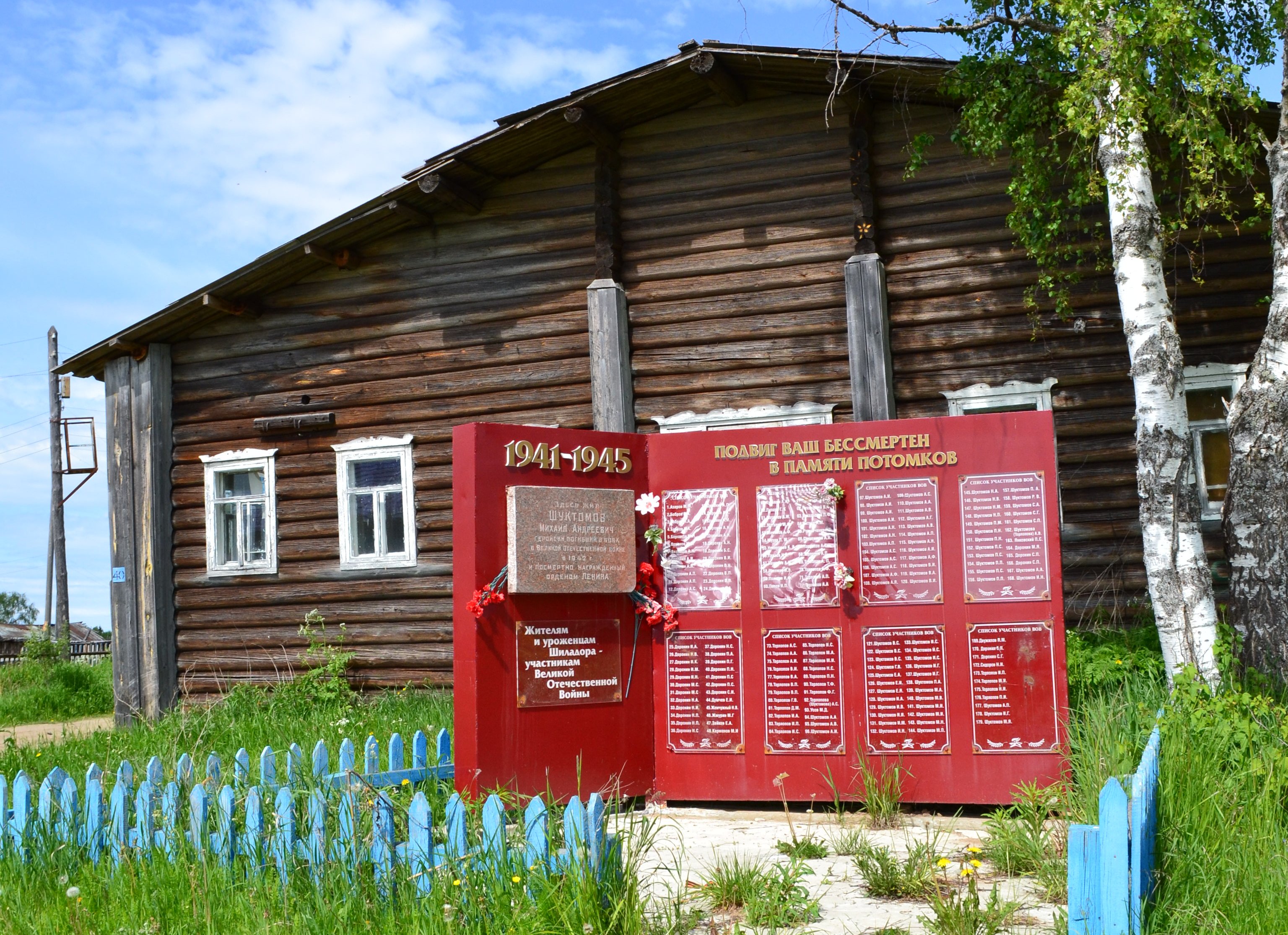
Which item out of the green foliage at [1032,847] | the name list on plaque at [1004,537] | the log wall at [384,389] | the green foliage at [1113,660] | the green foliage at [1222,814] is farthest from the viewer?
the log wall at [384,389]

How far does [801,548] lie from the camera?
22.1 ft

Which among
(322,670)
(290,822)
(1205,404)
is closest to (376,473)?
(322,670)

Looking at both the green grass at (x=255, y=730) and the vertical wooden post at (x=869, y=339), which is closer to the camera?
the green grass at (x=255, y=730)

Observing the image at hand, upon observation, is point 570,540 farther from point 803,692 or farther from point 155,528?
point 155,528

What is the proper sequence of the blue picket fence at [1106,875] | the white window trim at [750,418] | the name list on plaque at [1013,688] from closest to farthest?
the blue picket fence at [1106,875] → the name list on plaque at [1013,688] → the white window trim at [750,418]

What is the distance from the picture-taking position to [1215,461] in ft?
30.4

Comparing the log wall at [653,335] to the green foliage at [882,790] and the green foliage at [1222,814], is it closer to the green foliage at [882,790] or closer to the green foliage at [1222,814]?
the green foliage at [882,790]

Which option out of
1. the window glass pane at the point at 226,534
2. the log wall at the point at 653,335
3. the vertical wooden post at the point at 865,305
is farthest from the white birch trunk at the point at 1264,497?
the window glass pane at the point at 226,534

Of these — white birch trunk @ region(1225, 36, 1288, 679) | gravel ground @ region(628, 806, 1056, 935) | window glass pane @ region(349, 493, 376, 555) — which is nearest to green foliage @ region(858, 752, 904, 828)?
gravel ground @ region(628, 806, 1056, 935)

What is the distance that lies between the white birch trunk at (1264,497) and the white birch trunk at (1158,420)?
0.23 meters

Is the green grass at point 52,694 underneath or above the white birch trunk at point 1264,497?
underneath

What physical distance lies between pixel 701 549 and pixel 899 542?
1202mm

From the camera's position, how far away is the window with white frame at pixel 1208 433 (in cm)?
909

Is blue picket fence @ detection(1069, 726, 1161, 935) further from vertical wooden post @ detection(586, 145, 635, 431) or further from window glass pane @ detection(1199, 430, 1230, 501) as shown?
vertical wooden post @ detection(586, 145, 635, 431)
